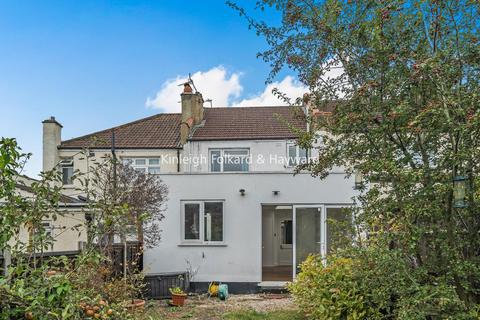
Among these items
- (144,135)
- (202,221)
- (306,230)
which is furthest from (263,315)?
(144,135)

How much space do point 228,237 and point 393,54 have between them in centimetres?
926

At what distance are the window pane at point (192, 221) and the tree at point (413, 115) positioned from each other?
828 centimetres

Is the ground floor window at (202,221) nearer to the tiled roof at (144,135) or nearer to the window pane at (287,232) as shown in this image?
the window pane at (287,232)

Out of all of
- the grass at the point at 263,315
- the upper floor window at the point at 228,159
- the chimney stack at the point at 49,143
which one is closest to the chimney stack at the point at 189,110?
the upper floor window at the point at 228,159

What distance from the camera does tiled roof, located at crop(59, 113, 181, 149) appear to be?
63.8ft

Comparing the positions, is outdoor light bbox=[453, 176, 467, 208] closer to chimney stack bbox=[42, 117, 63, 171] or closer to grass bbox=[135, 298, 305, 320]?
grass bbox=[135, 298, 305, 320]

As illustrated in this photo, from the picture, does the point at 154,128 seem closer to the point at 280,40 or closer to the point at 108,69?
the point at 108,69

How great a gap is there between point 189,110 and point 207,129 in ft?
4.30

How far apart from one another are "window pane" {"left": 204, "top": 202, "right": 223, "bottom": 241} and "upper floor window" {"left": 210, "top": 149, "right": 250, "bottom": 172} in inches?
217

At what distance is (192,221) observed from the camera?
43.0 ft

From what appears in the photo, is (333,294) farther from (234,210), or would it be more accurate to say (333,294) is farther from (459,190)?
(234,210)

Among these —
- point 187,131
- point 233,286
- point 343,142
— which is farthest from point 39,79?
point 343,142

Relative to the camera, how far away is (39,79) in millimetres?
12445

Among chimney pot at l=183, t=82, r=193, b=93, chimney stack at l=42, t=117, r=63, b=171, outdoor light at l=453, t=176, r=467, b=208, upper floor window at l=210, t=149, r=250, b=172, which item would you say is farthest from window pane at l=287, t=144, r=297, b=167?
outdoor light at l=453, t=176, r=467, b=208
